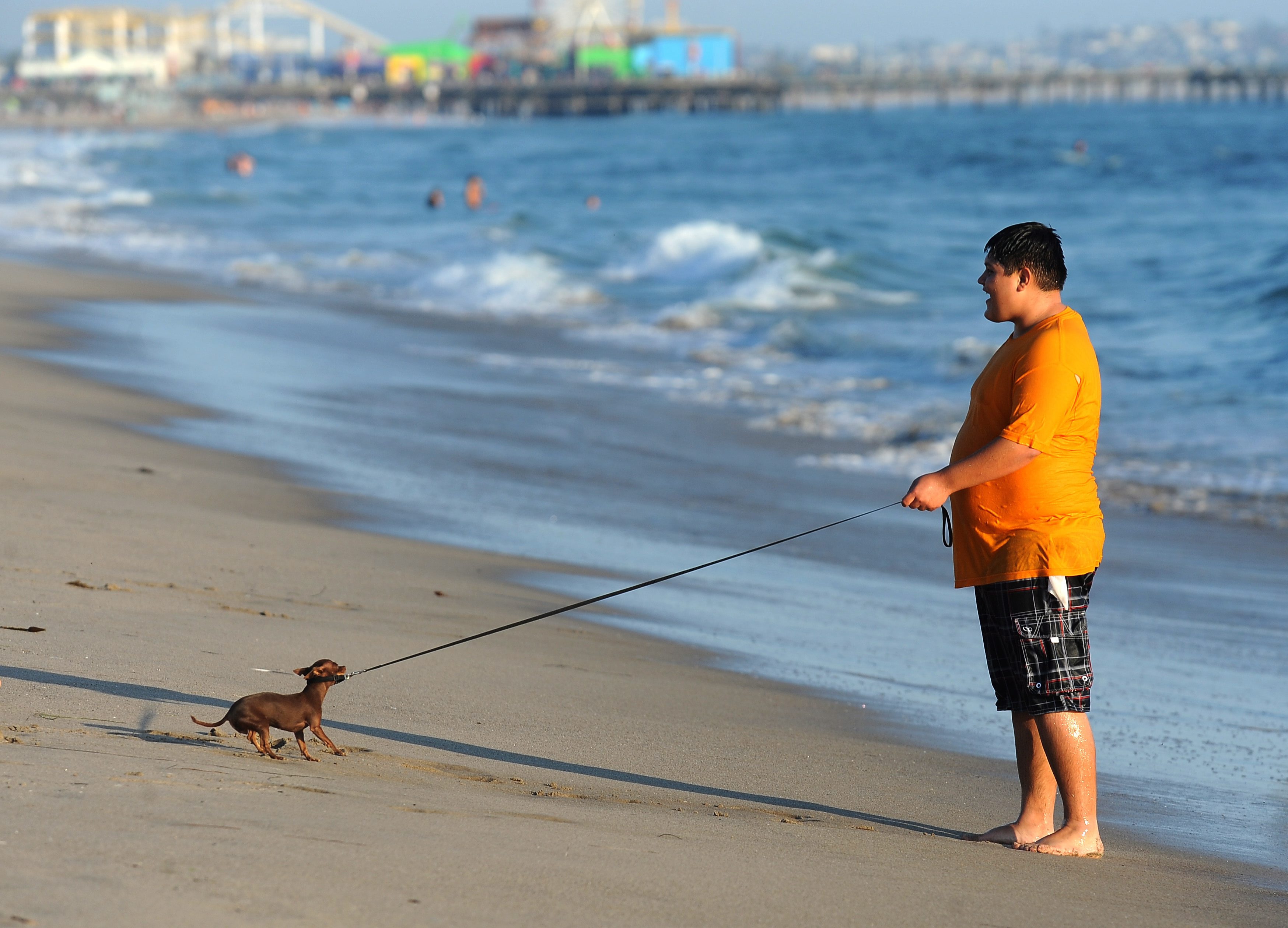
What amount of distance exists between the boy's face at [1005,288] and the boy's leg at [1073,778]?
87 centimetres

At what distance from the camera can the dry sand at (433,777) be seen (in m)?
2.33

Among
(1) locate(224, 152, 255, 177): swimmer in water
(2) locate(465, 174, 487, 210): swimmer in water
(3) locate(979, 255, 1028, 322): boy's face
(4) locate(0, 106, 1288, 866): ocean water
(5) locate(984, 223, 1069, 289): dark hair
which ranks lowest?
(4) locate(0, 106, 1288, 866): ocean water

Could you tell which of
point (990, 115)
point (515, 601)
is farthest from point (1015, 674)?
point (990, 115)

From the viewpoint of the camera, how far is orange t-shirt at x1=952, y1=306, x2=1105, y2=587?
2.96 metres

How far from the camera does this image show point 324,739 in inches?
123

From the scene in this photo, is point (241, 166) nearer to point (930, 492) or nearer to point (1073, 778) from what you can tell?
point (930, 492)

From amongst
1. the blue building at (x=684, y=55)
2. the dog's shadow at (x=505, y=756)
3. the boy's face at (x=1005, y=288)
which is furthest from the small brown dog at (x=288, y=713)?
the blue building at (x=684, y=55)

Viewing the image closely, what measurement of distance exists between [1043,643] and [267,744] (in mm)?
1666

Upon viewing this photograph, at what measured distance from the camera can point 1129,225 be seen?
25.1 metres

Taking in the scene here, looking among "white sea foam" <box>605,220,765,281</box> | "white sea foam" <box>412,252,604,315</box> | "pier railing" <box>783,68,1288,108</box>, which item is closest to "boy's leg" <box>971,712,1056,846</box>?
"white sea foam" <box>412,252,604,315</box>

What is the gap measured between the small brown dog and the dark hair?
1686mm

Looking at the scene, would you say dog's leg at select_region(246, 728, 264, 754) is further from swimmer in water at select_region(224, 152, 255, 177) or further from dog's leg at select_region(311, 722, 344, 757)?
swimmer in water at select_region(224, 152, 255, 177)

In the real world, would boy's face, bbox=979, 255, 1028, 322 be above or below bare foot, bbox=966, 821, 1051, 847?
above

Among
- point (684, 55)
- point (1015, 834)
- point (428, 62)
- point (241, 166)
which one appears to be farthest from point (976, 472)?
point (428, 62)
